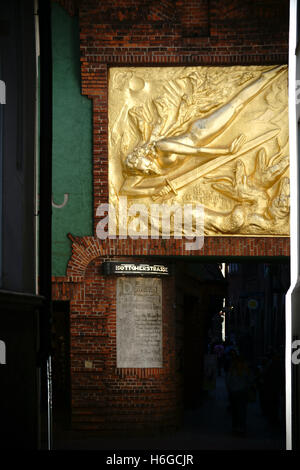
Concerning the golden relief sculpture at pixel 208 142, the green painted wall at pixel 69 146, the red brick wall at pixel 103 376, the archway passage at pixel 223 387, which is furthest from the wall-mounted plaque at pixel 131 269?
the archway passage at pixel 223 387

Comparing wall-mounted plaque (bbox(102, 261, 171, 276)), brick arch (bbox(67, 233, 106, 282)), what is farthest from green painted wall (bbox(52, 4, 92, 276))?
wall-mounted plaque (bbox(102, 261, 171, 276))

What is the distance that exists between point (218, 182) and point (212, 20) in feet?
10.6

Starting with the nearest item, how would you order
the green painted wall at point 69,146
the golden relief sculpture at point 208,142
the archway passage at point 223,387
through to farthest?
the golden relief sculpture at point 208,142
the green painted wall at point 69,146
the archway passage at point 223,387

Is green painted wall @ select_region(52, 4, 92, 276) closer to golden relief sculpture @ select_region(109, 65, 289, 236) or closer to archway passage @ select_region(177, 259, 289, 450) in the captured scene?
golden relief sculpture @ select_region(109, 65, 289, 236)

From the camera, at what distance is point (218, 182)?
52.6 feet

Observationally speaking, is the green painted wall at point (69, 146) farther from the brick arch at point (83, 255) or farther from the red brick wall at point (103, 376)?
the red brick wall at point (103, 376)

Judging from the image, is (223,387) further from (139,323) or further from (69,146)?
(69,146)

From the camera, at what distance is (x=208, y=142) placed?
636 inches

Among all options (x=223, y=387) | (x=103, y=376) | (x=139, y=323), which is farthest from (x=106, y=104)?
(x=223, y=387)

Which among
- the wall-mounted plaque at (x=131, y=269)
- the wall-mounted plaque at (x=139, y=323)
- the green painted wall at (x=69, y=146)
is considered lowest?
the wall-mounted plaque at (x=139, y=323)

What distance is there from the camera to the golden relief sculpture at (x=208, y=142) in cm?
1598

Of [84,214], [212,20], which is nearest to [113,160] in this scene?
[84,214]

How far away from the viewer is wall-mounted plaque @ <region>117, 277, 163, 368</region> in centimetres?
1605

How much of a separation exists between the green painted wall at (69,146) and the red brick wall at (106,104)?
0.20 metres
